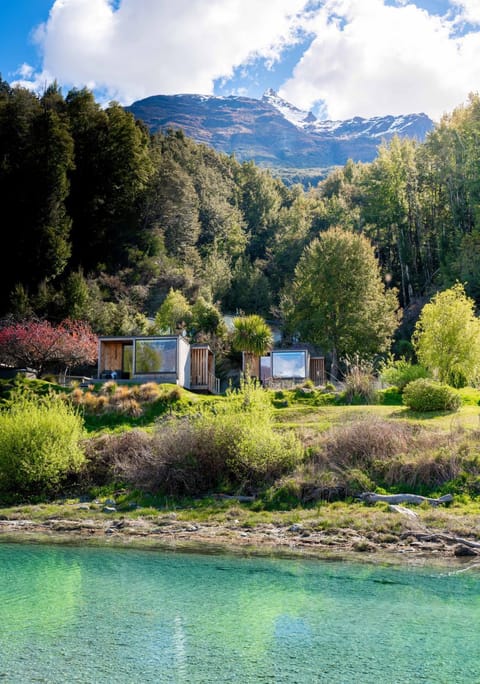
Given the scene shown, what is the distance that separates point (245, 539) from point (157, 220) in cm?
4656

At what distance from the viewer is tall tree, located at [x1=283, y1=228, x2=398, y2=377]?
44469 millimetres

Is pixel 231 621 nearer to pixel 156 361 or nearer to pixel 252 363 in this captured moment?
pixel 156 361

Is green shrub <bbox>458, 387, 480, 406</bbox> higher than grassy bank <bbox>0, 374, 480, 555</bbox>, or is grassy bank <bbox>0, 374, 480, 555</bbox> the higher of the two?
green shrub <bbox>458, 387, 480, 406</bbox>

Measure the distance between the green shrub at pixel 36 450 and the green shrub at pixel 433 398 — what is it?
39.5 feet

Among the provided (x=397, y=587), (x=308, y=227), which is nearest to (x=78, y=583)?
(x=397, y=587)

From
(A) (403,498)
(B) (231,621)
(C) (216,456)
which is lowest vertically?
(B) (231,621)

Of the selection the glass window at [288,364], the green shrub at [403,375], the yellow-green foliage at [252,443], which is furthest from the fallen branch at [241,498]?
the glass window at [288,364]

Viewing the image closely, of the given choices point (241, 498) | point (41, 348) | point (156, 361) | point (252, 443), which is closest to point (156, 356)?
point (156, 361)

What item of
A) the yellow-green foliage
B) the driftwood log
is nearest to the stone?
the driftwood log

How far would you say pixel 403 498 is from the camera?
18031 mm

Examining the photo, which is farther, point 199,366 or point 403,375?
point 199,366

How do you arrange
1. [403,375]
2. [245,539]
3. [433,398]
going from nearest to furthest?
[245,539]
[433,398]
[403,375]

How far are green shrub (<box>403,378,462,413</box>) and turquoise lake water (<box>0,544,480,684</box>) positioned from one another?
1273 cm

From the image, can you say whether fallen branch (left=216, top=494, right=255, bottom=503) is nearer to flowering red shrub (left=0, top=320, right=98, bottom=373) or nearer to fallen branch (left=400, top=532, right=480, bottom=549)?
fallen branch (left=400, top=532, right=480, bottom=549)
